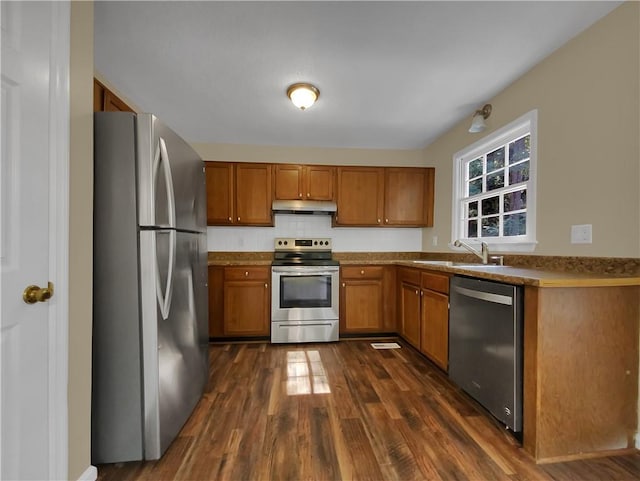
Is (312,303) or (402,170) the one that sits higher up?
(402,170)

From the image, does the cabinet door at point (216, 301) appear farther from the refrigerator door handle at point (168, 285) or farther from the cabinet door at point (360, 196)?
the refrigerator door handle at point (168, 285)

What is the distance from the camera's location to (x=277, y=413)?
5.88 feet

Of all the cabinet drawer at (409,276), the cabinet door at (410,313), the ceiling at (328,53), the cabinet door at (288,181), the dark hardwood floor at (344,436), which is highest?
the ceiling at (328,53)

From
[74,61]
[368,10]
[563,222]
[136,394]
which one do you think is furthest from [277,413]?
[368,10]

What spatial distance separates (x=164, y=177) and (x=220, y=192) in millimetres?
1993

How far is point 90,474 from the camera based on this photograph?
49.2 inches

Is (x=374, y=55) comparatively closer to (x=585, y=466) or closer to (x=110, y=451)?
(x=585, y=466)

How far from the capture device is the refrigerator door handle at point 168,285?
1.39m

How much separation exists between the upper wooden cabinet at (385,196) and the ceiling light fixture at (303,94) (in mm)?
1279

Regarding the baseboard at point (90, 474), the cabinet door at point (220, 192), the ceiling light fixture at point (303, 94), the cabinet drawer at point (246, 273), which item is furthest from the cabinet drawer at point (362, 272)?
the baseboard at point (90, 474)

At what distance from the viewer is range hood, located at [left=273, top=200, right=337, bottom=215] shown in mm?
3387

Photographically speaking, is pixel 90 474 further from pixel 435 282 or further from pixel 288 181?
pixel 288 181

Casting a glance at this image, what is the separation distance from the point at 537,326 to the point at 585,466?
2.39 ft

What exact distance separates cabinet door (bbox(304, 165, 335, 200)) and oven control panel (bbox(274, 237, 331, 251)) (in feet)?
1.90
